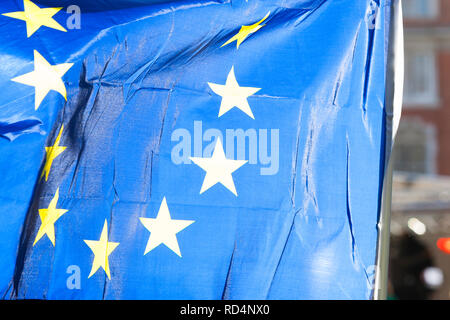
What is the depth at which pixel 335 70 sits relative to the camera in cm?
322

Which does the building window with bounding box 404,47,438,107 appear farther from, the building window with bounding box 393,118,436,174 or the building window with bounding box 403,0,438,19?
the building window with bounding box 403,0,438,19

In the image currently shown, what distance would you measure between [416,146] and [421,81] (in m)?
2.26

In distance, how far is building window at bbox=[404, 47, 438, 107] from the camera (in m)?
21.8

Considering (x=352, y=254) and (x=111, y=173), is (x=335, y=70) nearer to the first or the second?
(x=352, y=254)

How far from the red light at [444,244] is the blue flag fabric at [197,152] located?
28.0ft

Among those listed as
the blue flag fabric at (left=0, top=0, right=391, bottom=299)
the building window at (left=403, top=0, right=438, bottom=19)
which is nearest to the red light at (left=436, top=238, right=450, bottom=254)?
the blue flag fabric at (left=0, top=0, right=391, bottom=299)

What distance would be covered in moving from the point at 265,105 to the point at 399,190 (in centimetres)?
1014

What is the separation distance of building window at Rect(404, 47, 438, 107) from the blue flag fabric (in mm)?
→ 19464

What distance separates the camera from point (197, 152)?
3260 mm

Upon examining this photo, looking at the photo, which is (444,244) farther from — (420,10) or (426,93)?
(420,10)

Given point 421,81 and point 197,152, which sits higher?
point 421,81

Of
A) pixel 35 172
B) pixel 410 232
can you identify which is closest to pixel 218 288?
pixel 35 172

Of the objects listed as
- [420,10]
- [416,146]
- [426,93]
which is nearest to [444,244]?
[416,146]

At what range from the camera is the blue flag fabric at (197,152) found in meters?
3.11
